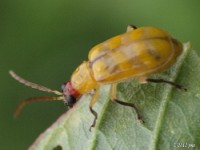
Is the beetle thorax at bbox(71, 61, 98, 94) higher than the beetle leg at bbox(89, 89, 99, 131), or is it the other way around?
the beetle thorax at bbox(71, 61, 98, 94)

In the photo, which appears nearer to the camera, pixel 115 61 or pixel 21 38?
pixel 115 61

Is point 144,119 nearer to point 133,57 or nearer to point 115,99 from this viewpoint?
point 115,99

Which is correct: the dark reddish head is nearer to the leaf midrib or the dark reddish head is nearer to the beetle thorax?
the beetle thorax

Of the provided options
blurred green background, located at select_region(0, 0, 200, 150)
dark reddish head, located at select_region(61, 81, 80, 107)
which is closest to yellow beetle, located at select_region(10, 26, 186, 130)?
dark reddish head, located at select_region(61, 81, 80, 107)

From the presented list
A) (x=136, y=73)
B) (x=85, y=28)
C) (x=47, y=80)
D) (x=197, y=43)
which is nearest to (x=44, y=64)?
(x=47, y=80)

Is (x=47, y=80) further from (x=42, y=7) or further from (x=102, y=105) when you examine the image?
(x=102, y=105)

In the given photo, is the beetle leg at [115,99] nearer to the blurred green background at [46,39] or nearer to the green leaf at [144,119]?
the green leaf at [144,119]
